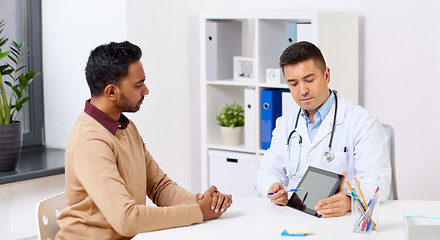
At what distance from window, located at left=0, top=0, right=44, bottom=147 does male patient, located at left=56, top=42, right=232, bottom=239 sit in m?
1.60

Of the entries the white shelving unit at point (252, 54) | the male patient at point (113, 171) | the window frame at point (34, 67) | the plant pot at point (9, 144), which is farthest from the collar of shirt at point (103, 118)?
the window frame at point (34, 67)

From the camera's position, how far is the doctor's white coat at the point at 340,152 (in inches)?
91.0

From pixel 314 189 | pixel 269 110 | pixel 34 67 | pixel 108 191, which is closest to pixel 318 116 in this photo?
pixel 314 189

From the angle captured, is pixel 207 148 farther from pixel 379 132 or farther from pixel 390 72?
pixel 379 132

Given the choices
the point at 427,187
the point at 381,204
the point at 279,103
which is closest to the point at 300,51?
the point at 381,204

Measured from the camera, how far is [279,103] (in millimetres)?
3686

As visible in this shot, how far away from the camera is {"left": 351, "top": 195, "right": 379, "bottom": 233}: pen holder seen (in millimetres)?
1948

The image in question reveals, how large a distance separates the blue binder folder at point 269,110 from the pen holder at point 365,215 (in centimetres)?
172

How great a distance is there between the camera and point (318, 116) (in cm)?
250

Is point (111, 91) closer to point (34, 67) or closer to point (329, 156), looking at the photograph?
point (329, 156)

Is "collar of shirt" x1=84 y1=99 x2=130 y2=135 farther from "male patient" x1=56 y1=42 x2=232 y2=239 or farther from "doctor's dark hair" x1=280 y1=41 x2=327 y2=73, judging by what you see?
"doctor's dark hair" x1=280 y1=41 x2=327 y2=73

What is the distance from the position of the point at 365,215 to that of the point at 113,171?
0.78 metres

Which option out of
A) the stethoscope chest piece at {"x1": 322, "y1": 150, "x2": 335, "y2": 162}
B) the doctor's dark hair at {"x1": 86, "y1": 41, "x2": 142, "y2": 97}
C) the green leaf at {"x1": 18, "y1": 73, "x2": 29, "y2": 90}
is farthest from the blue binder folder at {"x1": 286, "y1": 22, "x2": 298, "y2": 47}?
the doctor's dark hair at {"x1": 86, "y1": 41, "x2": 142, "y2": 97}

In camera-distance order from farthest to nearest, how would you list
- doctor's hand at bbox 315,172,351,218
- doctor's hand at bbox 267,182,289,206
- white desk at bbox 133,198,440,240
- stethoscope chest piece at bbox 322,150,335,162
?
stethoscope chest piece at bbox 322,150,335,162, doctor's hand at bbox 267,182,289,206, doctor's hand at bbox 315,172,351,218, white desk at bbox 133,198,440,240
